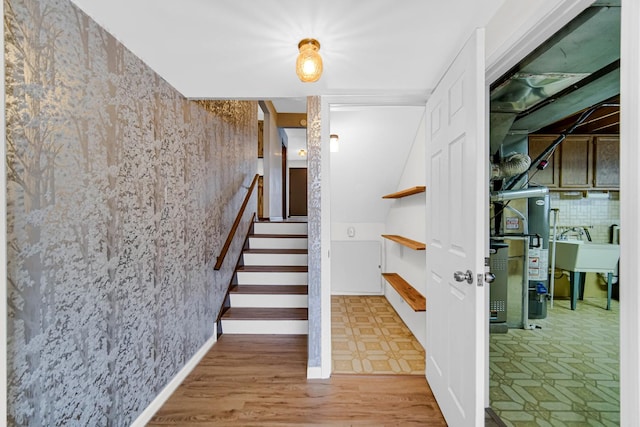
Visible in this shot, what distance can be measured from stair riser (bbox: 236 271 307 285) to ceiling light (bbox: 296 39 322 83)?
212 centimetres

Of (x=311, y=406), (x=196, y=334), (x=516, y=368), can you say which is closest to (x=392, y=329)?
(x=516, y=368)

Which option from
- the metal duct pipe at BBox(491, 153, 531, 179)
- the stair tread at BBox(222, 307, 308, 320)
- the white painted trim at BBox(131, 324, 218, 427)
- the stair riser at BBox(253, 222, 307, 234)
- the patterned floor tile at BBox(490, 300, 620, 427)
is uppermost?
the metal duct pipe at BBox(491, 153, 531, 179)

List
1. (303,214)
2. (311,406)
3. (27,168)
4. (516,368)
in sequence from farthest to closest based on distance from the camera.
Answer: (303,214) < (516,368) < (311,406) < (27,168)

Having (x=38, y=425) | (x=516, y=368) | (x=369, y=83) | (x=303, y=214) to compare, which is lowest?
(x=516, y=368)

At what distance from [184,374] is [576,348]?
A: 3.26m

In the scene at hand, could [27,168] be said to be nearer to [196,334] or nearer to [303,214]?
[196,334]

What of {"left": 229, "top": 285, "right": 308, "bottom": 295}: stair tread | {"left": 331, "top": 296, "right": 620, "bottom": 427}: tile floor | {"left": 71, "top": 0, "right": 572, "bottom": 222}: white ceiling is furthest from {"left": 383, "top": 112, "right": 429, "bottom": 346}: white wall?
{"left": 229, "top": 285, "right": 308, "bottom": 295}: stair tread

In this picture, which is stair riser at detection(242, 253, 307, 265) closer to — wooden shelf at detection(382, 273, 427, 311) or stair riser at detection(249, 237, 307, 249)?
stair riser at detection(249, 237, 307, 249)

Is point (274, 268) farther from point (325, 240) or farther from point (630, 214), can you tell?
point (630, 214)

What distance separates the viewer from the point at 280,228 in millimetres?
3697

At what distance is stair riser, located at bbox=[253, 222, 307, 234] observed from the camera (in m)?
3.66

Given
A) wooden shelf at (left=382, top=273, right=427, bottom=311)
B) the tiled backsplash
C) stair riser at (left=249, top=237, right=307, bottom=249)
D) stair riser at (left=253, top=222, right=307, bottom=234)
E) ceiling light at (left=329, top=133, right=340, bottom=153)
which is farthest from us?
the tiled backsplash

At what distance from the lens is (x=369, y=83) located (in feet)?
5.92

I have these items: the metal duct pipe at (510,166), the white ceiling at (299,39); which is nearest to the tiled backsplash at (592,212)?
the metal duct pipe at (510,166)
